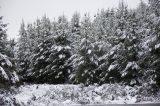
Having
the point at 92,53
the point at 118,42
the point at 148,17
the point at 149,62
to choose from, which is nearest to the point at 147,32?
the point at 148,17

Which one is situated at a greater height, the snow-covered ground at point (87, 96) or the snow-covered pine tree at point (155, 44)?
the snow-covered pine tree at point (155, 44)

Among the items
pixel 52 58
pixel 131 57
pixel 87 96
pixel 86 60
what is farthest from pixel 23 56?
pixel 87 96

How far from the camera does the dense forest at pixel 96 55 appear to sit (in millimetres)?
22297

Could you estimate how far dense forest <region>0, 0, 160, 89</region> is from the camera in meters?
22.3

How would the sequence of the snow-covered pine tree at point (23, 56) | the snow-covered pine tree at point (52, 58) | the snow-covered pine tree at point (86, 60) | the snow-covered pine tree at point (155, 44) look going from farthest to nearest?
the snow-covered pine tree at point (23, 56) < the snow-covered pine tree at point (52, 58) < the snow-covered pine tree at point (86, 60) < the snow-covered pine tree at point (155, 44)

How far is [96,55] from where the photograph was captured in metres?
32.2

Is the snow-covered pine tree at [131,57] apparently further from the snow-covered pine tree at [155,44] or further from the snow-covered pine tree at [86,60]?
the snow-covered pine tree at [86,60]

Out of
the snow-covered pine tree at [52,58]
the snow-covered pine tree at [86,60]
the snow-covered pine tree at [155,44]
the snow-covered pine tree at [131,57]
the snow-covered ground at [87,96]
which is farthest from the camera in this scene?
the snow-covered pine tree at [52,58]

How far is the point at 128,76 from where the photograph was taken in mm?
27078

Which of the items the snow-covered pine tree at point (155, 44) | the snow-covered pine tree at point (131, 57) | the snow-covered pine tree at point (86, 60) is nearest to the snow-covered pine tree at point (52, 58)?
the snow-covered pine tree at point (86, 60)

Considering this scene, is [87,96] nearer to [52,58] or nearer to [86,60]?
[86,60]

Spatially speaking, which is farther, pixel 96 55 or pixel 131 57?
pixel 96 55

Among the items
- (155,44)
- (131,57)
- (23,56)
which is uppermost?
(23,56)

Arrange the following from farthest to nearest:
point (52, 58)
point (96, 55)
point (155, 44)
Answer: point (52, 58) < point (96, 55) < point (155, 44)
